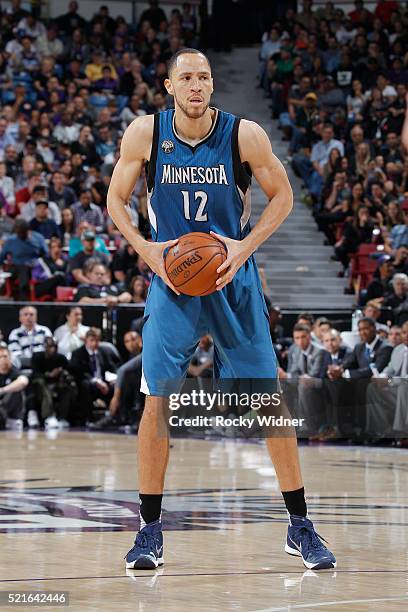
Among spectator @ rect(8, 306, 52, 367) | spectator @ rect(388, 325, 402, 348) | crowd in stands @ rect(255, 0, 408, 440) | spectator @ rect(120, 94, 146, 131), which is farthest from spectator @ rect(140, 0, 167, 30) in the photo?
spectator @ rect(388, 325, 402, 348)

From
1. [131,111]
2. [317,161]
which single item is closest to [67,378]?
[317,161]

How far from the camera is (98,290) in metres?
15.6

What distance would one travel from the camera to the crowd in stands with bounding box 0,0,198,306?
16016mm

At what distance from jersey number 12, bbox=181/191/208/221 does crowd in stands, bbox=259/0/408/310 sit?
1025 centimetres

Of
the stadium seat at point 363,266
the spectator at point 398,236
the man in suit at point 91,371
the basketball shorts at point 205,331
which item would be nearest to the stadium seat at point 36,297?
the man in suit at point 91,371

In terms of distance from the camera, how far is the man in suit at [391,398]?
1180 centimetres

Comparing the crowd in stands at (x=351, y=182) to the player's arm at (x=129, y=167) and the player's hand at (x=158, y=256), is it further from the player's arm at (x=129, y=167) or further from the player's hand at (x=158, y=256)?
the player's hand at (x=158, y=256)

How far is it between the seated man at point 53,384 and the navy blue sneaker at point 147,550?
9.06m

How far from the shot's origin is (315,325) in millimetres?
13875

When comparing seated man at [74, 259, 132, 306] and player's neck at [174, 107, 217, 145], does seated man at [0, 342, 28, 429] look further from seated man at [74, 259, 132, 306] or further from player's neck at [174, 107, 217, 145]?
player's neck at [174, 107, 217, 145]

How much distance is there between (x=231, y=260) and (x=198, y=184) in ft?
1.25

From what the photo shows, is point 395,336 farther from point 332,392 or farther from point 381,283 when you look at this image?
point 381,283

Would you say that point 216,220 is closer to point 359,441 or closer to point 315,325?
point 359,441

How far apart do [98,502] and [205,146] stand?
2.70m
